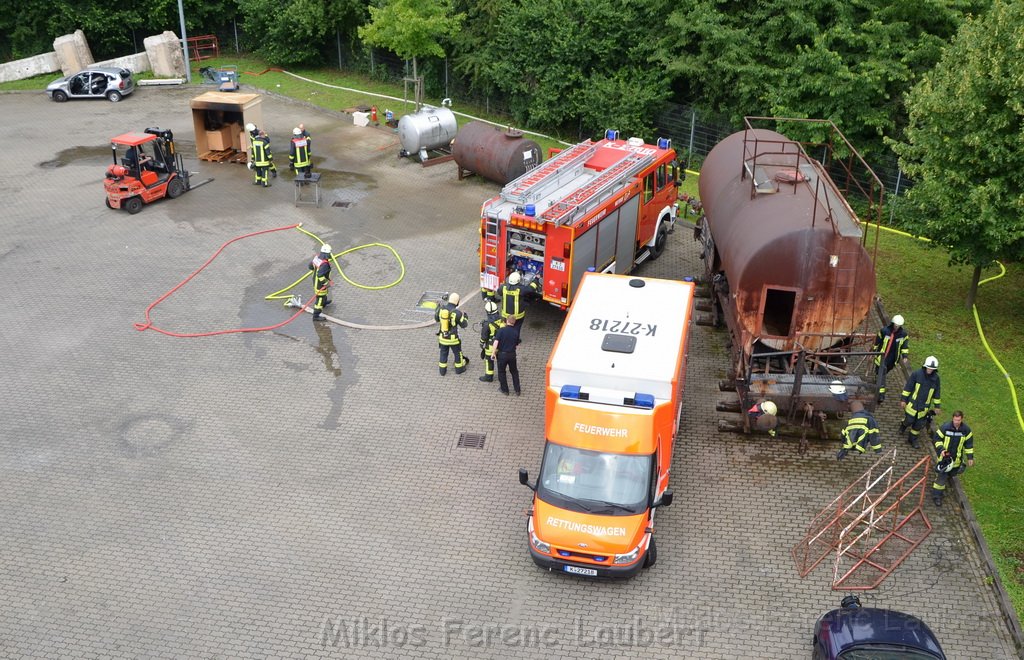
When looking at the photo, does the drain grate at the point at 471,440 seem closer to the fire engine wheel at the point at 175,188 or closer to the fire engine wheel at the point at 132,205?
the fire engine wheel at the point at 132,205

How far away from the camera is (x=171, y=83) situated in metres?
34.7

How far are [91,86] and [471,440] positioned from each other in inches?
1005

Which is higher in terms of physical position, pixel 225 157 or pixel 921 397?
pixel 921 397

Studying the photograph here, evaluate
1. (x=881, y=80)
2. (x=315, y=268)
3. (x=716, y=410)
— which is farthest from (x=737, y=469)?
(x=881, y=80)

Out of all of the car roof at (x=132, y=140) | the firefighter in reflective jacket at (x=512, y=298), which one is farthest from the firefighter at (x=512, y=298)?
the car roof at (x=132, y=140)

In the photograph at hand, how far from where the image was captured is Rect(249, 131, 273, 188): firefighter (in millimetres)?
24266

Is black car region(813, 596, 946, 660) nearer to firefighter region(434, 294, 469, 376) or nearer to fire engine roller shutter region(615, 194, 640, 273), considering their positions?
firefighter region(434, 294, 469, 376)

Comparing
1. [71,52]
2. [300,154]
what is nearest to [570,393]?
[300,154]

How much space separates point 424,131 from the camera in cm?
2652

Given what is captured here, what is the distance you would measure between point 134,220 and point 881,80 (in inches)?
756

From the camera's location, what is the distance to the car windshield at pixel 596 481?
11422 mm

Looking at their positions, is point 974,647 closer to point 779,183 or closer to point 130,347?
point 779,183

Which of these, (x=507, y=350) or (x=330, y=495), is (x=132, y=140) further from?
(x=330, y=495)

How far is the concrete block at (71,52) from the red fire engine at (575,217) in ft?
83.1
